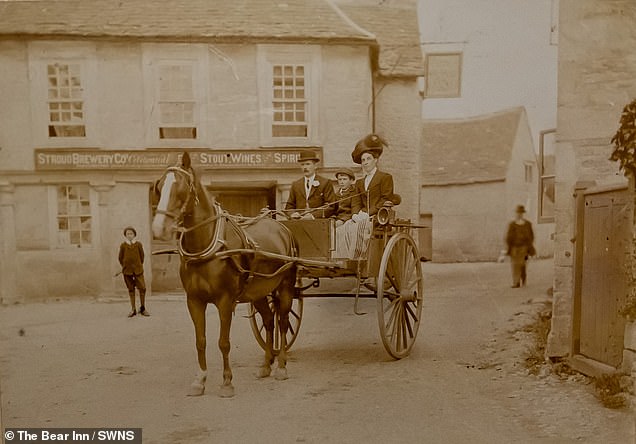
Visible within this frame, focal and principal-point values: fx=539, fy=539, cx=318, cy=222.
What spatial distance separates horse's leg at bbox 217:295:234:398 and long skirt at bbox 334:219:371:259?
2.65ft

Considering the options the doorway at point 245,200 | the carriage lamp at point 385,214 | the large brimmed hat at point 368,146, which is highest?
the large brimmed hat at point 368,146

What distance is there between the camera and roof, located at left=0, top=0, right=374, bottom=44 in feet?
10.4

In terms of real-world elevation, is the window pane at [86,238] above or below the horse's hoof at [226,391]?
above

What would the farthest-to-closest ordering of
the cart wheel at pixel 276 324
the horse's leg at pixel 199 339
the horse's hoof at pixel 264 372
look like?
the cart wheel at pixel 276 324 → the horse's hoof at pixel 264 372 → the horse's leg at pixel 199 339

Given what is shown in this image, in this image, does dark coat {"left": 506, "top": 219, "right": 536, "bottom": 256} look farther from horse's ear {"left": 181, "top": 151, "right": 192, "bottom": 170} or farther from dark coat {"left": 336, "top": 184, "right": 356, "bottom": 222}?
horse's ear {"left": 181, "top": 151, "right": 192, "bottom": 170}

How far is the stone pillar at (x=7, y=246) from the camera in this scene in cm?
318

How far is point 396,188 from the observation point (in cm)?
349

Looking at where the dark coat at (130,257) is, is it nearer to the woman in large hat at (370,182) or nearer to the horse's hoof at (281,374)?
the horse's hoof at (281,374)

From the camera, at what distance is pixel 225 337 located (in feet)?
10.4

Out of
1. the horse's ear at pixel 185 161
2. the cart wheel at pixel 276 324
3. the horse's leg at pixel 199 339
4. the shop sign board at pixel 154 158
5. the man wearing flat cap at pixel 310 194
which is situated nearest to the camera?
the horse's ear at pixel 185 161

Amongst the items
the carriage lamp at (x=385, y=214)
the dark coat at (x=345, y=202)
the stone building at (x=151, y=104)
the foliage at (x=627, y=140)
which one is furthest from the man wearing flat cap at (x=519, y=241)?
the dark coat at (x=345, y=202)

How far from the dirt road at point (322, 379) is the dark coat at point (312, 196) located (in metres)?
0.79

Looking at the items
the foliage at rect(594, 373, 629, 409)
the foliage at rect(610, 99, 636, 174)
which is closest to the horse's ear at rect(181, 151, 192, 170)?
the foliage at rect(610, 99, 636, 174)

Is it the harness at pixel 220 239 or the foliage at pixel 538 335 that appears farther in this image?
the foliage at pixel 538 335
